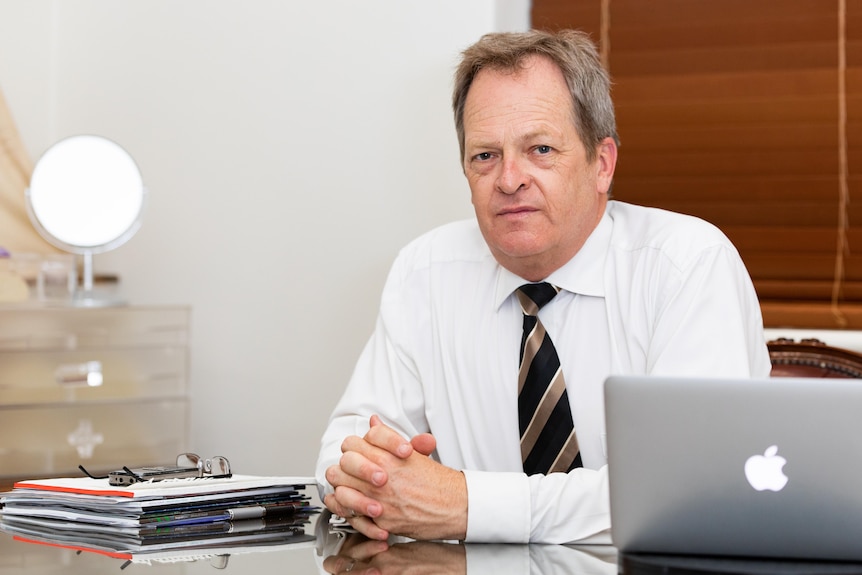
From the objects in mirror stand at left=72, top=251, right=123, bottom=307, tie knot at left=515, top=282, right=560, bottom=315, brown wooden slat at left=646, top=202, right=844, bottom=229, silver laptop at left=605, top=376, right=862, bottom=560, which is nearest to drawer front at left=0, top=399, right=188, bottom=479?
mirror stand at left=72, top=251, right=123, bottom=307

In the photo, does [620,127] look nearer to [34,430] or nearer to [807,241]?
[807,241]

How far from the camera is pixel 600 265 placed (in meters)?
1.82

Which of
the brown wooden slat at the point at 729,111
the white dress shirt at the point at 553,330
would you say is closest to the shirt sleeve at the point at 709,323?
the white dress shirt at the point at 553,330

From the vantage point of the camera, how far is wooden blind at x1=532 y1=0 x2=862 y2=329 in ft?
7.91

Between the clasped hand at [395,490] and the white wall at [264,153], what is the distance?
1206 mm

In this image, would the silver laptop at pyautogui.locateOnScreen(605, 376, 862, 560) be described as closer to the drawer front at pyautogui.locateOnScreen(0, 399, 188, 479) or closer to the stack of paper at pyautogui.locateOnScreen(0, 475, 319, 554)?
the stack of paper at pyautogui.locateOnScreen(0, 475, 319, 554)

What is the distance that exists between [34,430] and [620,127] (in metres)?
1.65

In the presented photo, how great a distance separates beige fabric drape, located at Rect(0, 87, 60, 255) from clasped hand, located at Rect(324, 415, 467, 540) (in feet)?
5.78

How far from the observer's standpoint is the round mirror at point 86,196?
264cm

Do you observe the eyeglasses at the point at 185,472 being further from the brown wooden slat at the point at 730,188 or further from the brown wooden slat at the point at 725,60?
the brown wooden slat at the point at 725,60

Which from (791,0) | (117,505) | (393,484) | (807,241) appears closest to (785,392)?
(393,484)

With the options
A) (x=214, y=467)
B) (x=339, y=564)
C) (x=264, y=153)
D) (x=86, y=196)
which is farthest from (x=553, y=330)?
(x=86, y=196)

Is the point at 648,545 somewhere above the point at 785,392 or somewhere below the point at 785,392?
below

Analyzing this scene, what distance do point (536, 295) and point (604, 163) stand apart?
11.5 inches
